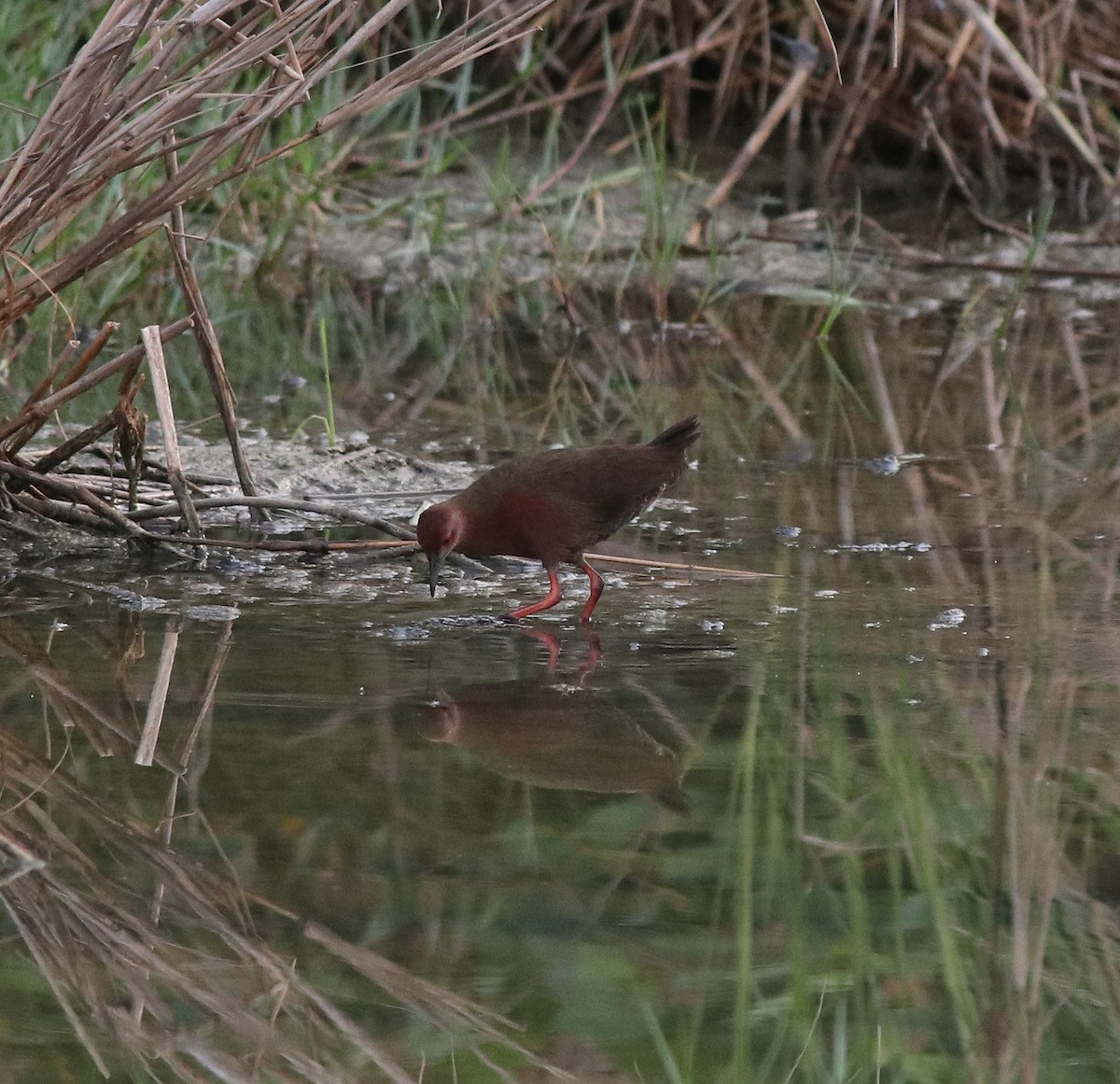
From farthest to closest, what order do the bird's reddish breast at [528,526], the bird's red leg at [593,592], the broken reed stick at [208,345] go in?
the broken reed stick at [208,345] < the bird's reddish breast at [528,526] < the bird's red leg at [593,592]

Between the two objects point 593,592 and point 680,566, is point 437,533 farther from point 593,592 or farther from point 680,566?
point 680,566

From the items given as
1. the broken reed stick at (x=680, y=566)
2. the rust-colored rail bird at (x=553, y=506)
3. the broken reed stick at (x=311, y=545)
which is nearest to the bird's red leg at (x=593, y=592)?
the rust-colored rail bird at (x=553, y=506)

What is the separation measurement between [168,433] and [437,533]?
0.68 meters

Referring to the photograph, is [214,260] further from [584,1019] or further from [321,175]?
[584,1019]

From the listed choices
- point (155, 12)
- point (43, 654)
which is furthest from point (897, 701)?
point (155, 12)

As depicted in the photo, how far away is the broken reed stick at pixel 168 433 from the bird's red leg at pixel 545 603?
0.71 metres

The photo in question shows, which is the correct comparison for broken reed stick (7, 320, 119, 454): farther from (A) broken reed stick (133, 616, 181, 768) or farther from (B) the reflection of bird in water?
(B) the reflection of bird in water

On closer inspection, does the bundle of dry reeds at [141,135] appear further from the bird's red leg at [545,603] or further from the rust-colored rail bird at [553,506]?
the bird's red leg at [545,603]

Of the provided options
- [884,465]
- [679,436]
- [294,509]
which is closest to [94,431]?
[294,509]

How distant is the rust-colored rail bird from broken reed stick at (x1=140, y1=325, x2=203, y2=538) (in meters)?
0.50

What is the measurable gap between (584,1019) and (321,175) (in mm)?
6243

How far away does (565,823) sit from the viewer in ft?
8.45

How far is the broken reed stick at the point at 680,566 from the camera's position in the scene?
3.92 m

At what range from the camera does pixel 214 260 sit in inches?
308
